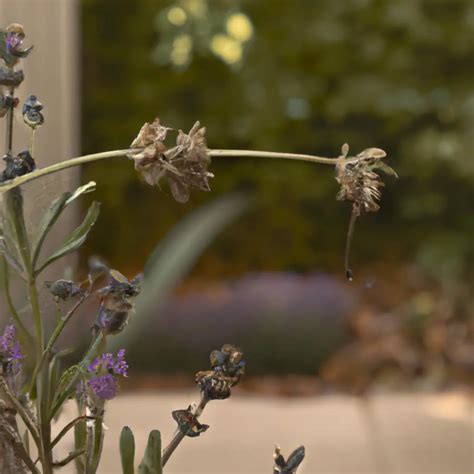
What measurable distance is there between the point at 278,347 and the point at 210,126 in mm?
1232

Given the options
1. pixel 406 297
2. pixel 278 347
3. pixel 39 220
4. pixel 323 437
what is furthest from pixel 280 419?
pixel 39 220

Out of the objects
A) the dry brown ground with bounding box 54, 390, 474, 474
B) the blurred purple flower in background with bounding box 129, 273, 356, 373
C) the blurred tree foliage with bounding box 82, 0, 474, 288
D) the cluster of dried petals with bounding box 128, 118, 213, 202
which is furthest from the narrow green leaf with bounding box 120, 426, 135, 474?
the blurred tree foliage with bounding box 82, 0, 474, 288

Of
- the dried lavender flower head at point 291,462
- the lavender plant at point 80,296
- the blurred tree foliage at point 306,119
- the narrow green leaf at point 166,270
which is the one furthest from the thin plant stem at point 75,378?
the blurred tree foliage at point 306,119

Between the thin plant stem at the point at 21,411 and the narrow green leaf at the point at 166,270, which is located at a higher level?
the thin plant stem at the point at 21,411

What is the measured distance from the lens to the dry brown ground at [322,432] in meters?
2.53

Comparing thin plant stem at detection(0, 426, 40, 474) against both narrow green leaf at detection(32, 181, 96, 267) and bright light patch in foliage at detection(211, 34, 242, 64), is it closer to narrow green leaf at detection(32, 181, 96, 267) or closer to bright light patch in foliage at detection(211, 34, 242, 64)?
narrow green leaf at detection(32, 181, 96, 267)

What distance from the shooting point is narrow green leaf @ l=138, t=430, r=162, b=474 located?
0.47m

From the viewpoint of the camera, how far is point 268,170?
14.9 ft

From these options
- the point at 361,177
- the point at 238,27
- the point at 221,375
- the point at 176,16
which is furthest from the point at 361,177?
the point at 238,27

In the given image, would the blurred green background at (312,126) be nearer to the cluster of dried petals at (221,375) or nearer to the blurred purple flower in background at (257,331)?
the blurred purple flower in background at (257,331)

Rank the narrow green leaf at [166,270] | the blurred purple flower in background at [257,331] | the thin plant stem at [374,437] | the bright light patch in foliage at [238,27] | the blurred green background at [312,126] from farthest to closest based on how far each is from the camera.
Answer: the blurred green background at [312,126] < the blurred purple flower in background at [257,331] < the thin plant stem at [374,437] < the bright light patch in foliage at [238,27] < the narrow green leaf at [166,270]

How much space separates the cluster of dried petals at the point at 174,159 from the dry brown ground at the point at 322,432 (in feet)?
5.67

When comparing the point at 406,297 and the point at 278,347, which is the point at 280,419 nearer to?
the point at 278,347

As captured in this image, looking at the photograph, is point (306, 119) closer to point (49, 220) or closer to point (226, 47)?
point (226, 47)
